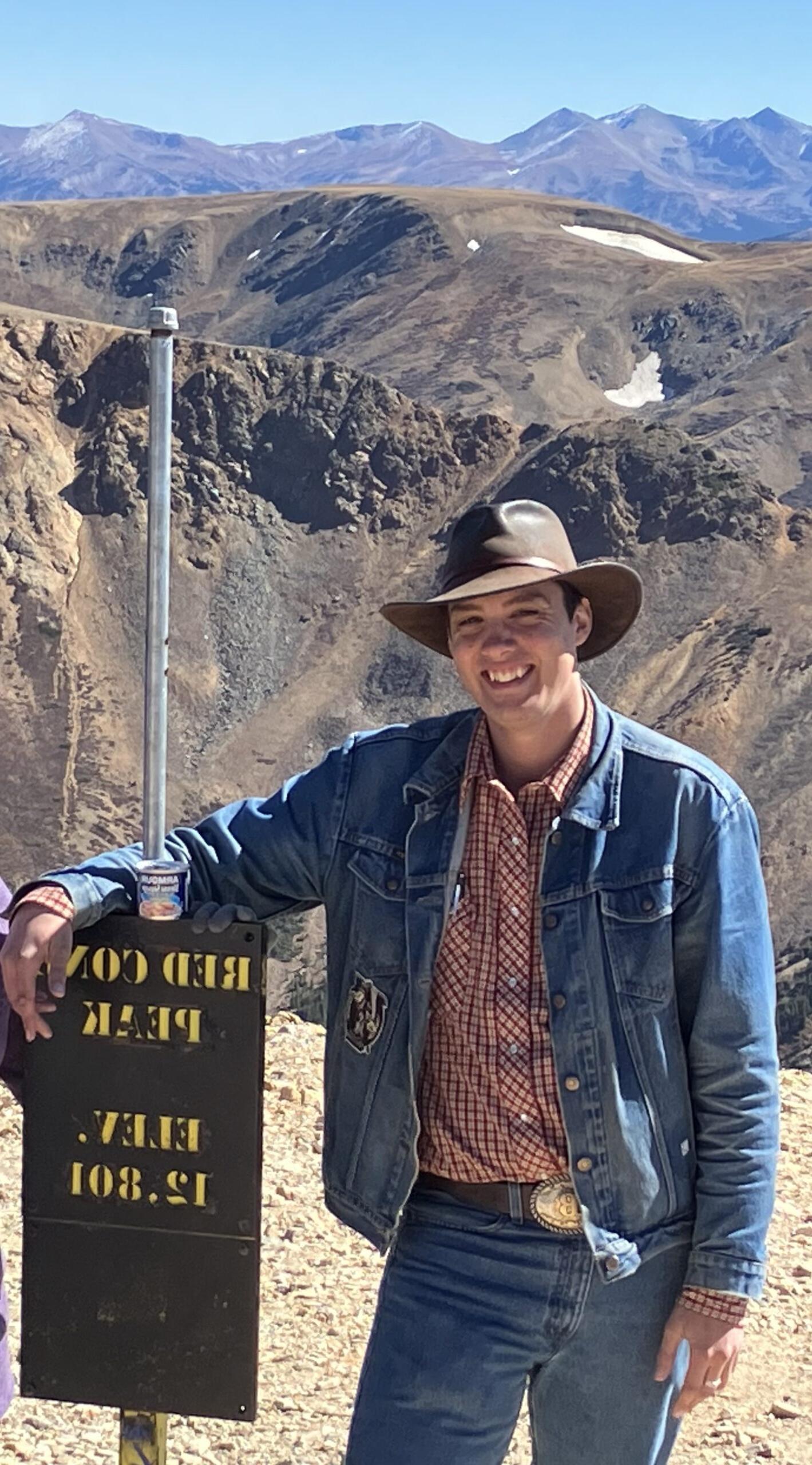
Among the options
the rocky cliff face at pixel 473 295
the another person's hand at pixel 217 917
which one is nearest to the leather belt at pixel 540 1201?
the another person's hand at pixel 217 917

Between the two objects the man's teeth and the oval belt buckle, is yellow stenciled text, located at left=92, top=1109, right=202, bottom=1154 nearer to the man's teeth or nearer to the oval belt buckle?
the oval belt buckle

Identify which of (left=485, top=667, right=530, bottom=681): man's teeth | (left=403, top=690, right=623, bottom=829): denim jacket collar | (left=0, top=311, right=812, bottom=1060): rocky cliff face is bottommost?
(left=0, top=311, right=812, bottom=1060): rocky cliff face

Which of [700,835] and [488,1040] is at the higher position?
[700,835]

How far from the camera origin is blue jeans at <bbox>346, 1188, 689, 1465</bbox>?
2922 millimetres

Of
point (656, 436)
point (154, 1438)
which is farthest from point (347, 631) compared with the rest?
point (154, 1438)

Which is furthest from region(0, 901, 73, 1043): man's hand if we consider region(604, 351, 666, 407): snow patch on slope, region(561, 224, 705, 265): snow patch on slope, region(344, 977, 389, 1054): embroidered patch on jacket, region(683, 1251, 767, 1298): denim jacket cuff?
region(561, 224, 705, 265): snow patch on slope

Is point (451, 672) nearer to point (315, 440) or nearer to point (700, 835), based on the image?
point (315, 440)

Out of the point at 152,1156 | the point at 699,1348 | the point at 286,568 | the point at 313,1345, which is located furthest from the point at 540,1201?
the point at 286,568

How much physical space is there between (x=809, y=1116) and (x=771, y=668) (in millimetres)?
28097

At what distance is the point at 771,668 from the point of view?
3444 centimetres

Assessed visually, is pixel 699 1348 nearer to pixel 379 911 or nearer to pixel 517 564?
pixel 379 911

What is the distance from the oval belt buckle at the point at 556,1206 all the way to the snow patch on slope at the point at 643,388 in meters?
70.1

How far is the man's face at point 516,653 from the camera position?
9.88 feet

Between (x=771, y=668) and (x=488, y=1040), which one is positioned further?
(x=771, y=668)
